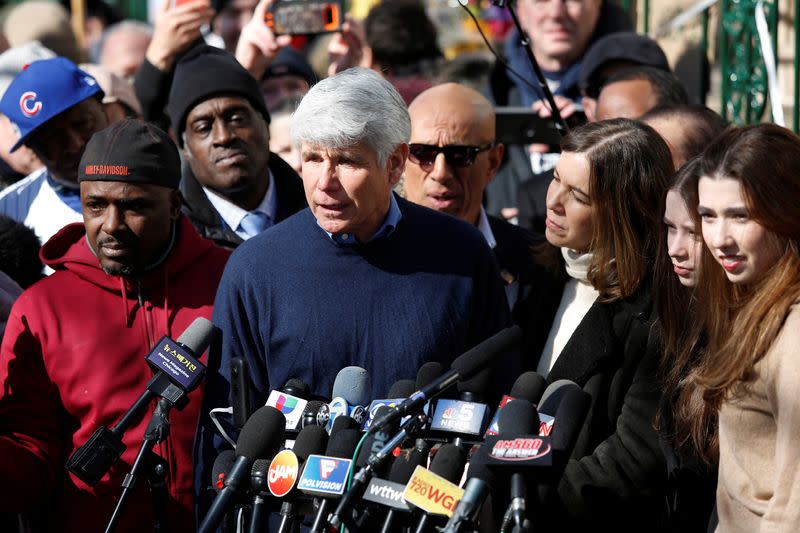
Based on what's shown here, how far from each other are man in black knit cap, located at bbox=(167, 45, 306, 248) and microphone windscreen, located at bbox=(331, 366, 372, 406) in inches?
81.7

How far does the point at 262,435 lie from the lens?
3.59 metres

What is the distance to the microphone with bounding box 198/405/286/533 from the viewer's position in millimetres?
3463

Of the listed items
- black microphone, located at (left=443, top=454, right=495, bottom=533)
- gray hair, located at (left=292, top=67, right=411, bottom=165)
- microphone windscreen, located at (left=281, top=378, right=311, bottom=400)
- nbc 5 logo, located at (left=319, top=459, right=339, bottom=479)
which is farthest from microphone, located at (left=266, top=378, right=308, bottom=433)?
gray hair, located at (left=292, top=67, right=411, bottom=165)

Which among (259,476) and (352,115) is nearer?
(259,476)

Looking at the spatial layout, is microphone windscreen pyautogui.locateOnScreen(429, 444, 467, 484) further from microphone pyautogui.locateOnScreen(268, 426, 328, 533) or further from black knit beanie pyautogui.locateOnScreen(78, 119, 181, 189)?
black knit beanie pyautogui.locateOnScreen(78, 119, 181, 189)

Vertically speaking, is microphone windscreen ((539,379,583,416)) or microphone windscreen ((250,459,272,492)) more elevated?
microphone windscreen ((250,459,272,492))

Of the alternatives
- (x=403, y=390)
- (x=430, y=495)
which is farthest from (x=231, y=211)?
(x=430, y=495)

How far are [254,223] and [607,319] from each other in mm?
2123

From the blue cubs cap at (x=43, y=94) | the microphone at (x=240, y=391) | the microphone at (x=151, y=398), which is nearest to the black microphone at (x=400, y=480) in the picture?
the microphone at (x=240, y=391)

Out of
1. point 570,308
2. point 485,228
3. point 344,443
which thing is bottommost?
point 485,228

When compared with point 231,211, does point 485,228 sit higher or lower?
lower

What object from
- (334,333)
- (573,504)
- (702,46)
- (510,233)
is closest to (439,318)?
(334,333)

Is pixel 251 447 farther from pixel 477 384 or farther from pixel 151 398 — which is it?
pixel 477 384

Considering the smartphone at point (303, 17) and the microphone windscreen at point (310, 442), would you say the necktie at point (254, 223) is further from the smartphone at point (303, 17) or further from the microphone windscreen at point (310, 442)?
the microphone windscreen at point (310, 442)
